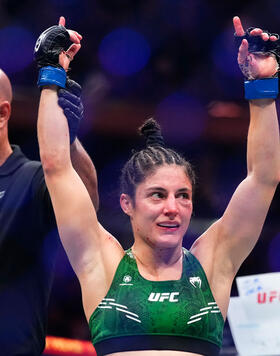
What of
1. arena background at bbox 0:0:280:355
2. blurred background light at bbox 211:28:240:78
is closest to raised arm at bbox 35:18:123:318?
arena background at bbox 0:0:280:355

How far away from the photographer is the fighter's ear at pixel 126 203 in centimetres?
287

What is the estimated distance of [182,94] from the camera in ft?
20.4

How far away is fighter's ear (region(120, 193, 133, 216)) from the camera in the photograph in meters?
2.87

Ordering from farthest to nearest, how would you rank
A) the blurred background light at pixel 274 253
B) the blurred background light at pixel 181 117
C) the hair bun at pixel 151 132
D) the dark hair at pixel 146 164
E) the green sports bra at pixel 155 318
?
1. the blurred background light at pixel 274 253
2. the blurred background light at pixel 181 117
3. the hair bun at pixel 151 132
4. the dark hair at pixel 146 164
5. the green sports bra at pixel 155 318

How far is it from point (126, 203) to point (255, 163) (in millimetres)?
544

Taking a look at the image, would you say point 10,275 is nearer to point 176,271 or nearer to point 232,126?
point 176,271

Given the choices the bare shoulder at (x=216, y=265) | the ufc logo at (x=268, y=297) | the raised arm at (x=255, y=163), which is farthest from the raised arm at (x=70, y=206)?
the ufc logo at (x=268, y=297)

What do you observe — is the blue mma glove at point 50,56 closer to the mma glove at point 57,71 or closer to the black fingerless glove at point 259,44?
the mma glove at point 57,71

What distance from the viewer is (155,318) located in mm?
2623

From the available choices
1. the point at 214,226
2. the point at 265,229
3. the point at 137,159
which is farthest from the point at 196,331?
the point at 265,229

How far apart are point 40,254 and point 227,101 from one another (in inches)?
140

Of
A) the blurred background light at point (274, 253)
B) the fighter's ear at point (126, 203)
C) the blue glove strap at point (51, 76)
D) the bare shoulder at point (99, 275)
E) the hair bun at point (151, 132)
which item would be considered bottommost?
the blurred background light at point (274, 253)

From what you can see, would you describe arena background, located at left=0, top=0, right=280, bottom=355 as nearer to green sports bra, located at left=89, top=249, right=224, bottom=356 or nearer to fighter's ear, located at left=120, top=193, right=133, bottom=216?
fighter's ear, located at left=120, top=193, right=133, bottom=216

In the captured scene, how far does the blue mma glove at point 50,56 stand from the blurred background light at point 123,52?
3286mm
